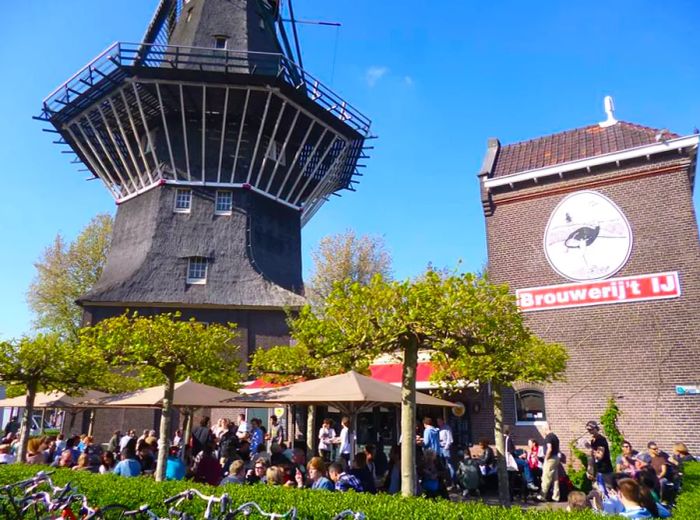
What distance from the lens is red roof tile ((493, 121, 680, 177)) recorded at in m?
16.9

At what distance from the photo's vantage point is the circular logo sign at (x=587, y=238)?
52.4ft

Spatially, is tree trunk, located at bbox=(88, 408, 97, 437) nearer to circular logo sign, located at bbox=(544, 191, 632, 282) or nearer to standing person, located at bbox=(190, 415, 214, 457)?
standing person, located at bbox=(190, 415, 214, 457)

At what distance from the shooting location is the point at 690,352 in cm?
1435

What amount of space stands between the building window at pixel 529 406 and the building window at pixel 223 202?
14480 millimetres

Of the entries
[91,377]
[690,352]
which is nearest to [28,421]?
[91,377]

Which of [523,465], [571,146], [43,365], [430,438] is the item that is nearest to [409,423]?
[430,438]

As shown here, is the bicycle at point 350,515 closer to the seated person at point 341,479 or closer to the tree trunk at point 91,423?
the seated person at point 341,479

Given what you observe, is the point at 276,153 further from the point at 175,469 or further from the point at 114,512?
the point at 114,512

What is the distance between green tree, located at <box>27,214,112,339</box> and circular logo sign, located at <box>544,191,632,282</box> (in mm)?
27613

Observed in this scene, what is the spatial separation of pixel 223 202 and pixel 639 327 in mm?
A: 17149

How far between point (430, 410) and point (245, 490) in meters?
13.3

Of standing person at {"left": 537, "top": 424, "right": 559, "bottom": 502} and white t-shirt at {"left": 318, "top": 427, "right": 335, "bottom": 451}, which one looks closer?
standing person at {"left": 537, "top": 424, "right": 559, "bottom": 502}

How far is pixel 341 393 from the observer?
903cm

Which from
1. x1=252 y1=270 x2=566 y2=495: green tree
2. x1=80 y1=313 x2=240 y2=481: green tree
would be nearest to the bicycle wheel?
x1=252 y1=270 x2=566 y2=495: green tree
